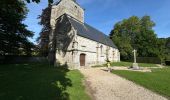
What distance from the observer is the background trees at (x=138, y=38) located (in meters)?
60.7

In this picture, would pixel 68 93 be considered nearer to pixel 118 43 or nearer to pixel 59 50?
pixel 59 50

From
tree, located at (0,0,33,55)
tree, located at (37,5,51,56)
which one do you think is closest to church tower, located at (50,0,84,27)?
tree, located at (0,0,33,55)

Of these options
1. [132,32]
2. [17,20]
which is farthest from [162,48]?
[17,20]

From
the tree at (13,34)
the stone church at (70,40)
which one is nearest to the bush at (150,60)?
the stone church at (70,40)

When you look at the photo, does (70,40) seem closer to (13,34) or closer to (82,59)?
(82,59)

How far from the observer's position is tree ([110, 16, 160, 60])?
61062mm

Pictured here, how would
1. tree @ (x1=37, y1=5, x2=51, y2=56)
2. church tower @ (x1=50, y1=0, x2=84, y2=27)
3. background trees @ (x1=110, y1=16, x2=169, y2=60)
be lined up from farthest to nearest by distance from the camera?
1. background trees @ (x1=110, y1=16, x2=169, y2=60)
2. tree @ (x1=37, y1=5, x2=51, y2=56)
3. church tower @ (x1=50, y1=0, x2=84, y2=27)

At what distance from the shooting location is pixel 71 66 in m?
27.7

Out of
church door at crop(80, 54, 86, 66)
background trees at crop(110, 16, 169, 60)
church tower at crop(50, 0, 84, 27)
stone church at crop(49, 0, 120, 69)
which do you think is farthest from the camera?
background trees at crop(110, 16, 169, 60)

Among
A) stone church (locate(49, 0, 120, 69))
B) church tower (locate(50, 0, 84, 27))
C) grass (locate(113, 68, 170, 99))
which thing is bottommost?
grass (locate(113, 68, 170, 99))

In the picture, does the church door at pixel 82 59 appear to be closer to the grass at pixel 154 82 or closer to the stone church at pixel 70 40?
the stone church at pixel 70 40

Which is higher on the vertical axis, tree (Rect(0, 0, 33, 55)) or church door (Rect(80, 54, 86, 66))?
tree (Rect(0, 0, 33, 55))

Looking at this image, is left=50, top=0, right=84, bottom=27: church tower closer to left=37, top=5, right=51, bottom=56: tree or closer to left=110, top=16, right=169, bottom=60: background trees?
left=37, top=5, right=51, bottom=56: tree

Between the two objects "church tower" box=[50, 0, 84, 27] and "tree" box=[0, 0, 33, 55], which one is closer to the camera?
"church tower" box=[50, 0, 84, 27]
